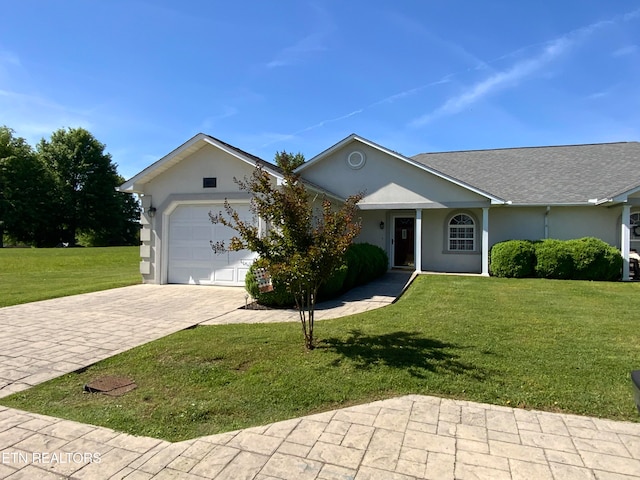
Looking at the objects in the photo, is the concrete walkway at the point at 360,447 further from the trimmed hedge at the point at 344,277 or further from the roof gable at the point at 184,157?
the roof gable at the point at 184,157

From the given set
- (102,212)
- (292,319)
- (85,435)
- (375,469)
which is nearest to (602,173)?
(292,319)

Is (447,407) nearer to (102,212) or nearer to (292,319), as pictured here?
(292,319)

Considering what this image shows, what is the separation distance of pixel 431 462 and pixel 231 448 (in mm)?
1526

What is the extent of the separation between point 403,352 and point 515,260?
9.88 meters

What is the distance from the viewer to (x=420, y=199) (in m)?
14.5

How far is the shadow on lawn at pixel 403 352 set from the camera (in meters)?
4.66

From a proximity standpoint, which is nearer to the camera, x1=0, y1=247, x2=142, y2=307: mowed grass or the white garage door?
x1=0, y1=247, x2=142, y2=307: mowed grass

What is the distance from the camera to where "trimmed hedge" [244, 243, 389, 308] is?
8422 mm

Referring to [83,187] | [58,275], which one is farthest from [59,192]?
[58,275]

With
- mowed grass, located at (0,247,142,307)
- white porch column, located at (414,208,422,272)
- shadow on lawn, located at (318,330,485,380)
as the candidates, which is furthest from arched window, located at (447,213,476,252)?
mowed grass, located at (0,247,142,307)

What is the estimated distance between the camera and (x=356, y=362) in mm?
4848

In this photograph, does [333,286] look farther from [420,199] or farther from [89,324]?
[420,199]

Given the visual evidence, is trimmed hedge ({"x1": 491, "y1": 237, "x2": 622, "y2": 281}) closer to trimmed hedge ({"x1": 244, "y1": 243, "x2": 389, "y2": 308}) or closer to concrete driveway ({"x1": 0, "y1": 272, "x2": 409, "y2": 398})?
trimmed hedge ({"x1": 244, "y1": 243, "x2": 389, "y2": 308})

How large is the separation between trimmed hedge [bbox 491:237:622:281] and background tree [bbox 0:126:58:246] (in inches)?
1715
